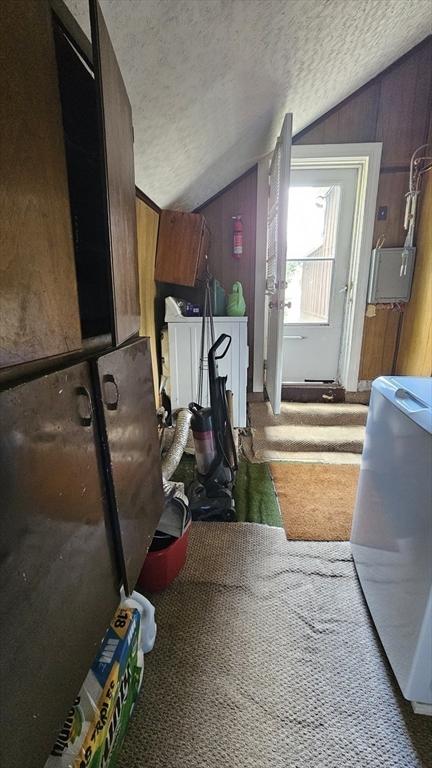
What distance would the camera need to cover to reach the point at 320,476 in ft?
6.98

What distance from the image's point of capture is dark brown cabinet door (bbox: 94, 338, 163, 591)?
2.40ft

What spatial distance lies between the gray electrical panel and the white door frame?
0.07 metres

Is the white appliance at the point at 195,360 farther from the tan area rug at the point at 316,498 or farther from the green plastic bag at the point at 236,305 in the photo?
the tan area rug at the point at 316,498

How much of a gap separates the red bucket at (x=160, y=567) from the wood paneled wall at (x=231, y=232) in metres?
2.21

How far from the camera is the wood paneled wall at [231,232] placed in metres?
2.84

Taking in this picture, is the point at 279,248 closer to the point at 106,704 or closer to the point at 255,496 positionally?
the point at 255,496

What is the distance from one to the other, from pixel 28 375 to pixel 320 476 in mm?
1996

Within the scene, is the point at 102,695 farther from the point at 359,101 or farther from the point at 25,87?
the point at 359,101

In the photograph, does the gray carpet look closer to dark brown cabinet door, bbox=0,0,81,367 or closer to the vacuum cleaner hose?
the vacuum cleaner hose

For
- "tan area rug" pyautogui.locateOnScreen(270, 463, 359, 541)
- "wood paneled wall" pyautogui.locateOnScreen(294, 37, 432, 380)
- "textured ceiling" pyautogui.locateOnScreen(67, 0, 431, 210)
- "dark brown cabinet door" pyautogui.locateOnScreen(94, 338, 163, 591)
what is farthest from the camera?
"wood paneled wall" pyautogui.locateOnScreen(294, 37, 432, 380)

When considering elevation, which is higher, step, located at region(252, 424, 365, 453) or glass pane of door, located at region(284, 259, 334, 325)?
glass pane of door, located at region(284, 259, 334, 325)

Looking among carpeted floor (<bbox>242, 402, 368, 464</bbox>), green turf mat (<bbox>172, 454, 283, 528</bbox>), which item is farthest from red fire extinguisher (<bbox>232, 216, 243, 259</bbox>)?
green turf mat (<bbox>172, 454, 283, 528</bbox>)

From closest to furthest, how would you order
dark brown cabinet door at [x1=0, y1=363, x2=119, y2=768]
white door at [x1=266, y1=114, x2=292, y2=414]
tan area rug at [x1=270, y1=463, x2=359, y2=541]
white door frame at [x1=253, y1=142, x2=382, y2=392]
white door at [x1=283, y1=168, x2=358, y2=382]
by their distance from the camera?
dark brown cabinet door at [x1=0, y1=363, x2=119, y2=768], tan area rug at [x1=270, y1=463, x2=359, y2=541], white door at [x1=266, y1=114, x2=292, y2=414], white door frame at [x1=253, y1=142, x2=382, y2=392], white door at [x1=283, y1=168, x2=358, y2=382]

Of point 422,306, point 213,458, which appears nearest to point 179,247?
point 213,458
